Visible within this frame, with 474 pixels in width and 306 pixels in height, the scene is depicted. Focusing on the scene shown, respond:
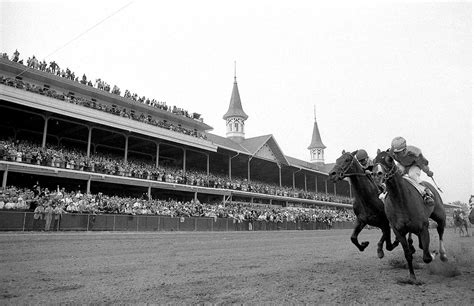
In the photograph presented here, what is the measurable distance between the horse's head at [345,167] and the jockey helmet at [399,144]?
2.48 ft

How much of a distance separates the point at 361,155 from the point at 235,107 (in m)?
51.5

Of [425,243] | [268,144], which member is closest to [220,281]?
[425,243]

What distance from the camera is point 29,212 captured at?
17031 millimetres

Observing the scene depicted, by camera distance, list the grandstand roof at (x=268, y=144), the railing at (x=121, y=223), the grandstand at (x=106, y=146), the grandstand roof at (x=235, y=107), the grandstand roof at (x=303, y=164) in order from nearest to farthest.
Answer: the railing at (x=121, y=223)
the grandstand at (x=106, y=146)
the grandstand roof at (x=268, y=144)
the grandstand roof at (x=303, y=164)
the grandstand roof at (x=235, y=107)

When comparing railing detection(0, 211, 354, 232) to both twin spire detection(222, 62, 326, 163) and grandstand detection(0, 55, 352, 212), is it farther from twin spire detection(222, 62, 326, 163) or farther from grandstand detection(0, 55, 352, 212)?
twin spire detection(222, 62, 326, 163)

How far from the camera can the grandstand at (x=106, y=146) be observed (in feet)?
75.3

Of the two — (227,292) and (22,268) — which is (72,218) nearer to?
(22,268)

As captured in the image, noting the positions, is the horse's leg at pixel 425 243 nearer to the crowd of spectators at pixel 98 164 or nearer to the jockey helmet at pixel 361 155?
the jockey helmet at pixel 361 155

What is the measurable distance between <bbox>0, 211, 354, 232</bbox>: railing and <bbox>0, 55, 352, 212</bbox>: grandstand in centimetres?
428

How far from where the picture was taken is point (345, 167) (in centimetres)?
721

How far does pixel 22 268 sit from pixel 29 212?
37.9ft

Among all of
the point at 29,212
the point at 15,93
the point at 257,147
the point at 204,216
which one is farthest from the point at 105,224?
the point at 257,147

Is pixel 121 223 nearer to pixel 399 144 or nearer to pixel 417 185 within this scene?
pixel 399 144

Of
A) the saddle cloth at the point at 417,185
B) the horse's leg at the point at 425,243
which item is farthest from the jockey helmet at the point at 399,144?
the horse's leg at the point at 425,243
